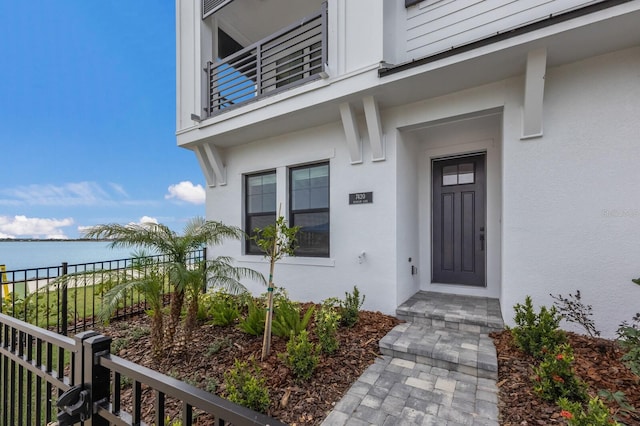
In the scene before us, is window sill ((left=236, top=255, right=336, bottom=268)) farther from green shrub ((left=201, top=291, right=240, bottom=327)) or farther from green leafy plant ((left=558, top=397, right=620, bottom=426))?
green leafy plant ((left=558, top=397, right=620, bottom=426))

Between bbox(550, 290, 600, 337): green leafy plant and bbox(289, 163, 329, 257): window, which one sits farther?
bbox(289, 163, 329, 257): window

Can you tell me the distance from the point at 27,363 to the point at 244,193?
4.84 metres

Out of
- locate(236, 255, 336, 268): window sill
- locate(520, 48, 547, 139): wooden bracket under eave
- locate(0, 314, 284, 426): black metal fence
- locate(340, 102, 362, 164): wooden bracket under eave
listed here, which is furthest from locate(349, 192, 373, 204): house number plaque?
locate(0, 314, 284, 426): black metal fence

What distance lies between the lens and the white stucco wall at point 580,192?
10.4 ft

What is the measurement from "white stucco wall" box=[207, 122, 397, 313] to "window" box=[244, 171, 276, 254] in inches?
8.5

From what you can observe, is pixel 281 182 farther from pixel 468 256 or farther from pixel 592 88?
pixel 592 88

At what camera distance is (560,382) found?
2.23 meters

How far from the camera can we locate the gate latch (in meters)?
1.21

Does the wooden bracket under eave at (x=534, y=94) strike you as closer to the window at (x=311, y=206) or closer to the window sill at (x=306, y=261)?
the window at (x=311, y=206)

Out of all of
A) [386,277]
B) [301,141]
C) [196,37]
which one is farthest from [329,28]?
[386,277]

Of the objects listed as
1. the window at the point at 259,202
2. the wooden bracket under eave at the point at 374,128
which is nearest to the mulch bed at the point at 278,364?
the window at the point at 259,202

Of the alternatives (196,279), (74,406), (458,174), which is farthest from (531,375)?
(196,279)

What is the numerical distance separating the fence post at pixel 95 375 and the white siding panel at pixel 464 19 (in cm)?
485

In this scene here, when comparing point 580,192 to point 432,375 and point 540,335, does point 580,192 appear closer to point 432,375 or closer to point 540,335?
point 540,335
